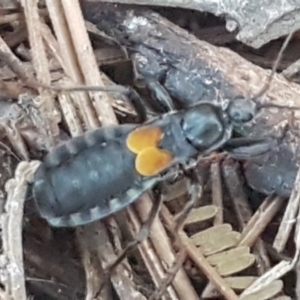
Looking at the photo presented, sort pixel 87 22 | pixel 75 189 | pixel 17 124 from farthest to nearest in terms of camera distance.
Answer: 1. pixel 87 22
2. pixel 17 124
3. pixel 75 189

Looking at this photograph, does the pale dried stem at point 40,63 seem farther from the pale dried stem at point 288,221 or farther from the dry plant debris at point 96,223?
the pale dried stem at point 288,221

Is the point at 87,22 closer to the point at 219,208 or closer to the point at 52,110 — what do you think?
the point at 52,110

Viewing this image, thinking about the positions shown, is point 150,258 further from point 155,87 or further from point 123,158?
point 155,87

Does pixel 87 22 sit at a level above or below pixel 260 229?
above

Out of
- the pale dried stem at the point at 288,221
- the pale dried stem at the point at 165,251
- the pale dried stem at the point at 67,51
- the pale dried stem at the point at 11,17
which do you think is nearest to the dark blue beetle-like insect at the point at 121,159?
the pale dried stem at the point at 165,251

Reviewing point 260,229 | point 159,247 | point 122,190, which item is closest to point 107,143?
point 122,190

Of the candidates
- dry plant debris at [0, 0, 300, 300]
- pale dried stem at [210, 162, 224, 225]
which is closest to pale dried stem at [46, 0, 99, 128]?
dry plant debris at [0, 0, 300, 300]

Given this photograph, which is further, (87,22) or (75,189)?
(87,22)

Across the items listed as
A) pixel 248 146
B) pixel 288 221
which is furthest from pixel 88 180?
pixel 288 221
